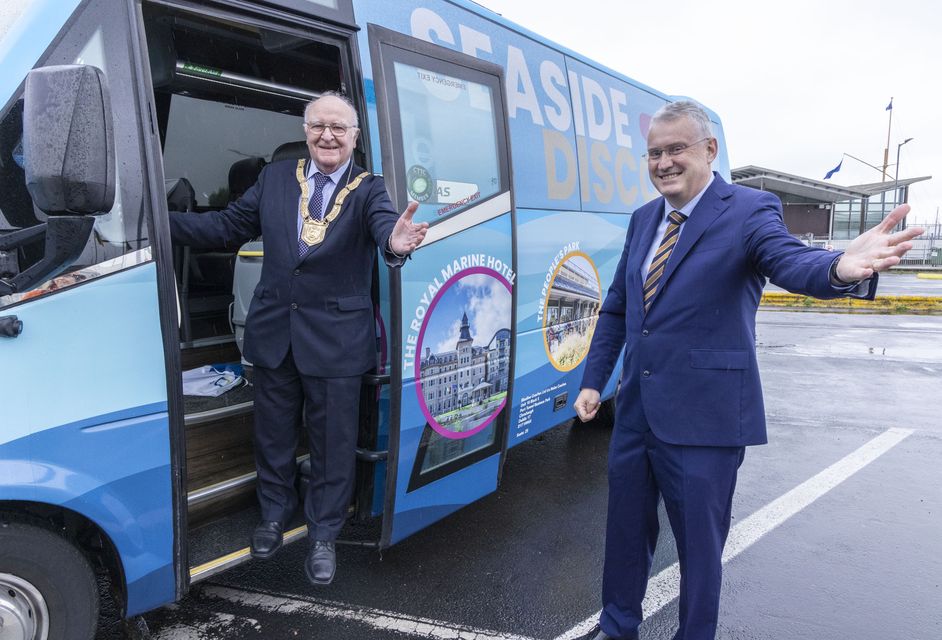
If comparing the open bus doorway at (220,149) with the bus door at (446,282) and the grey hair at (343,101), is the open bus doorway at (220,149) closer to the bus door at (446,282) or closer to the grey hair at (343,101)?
the grey hair at (343,101)

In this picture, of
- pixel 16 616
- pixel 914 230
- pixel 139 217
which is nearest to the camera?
pixel 914 230

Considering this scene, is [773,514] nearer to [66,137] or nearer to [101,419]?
[101,419]

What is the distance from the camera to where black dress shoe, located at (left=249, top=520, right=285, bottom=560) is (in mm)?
2533

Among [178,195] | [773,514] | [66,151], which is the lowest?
[773,514]

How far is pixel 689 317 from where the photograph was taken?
219 centimetres

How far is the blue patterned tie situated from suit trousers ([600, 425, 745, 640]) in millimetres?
1491

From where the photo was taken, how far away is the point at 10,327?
1800mm

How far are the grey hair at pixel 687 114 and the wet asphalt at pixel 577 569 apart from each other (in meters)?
2.15

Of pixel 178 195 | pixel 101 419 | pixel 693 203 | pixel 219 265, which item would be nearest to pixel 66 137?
pixel 101 419

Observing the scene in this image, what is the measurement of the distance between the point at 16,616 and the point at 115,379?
2.50 ft

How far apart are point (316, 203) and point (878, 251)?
201cm

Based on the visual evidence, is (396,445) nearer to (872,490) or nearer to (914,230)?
(914,230)

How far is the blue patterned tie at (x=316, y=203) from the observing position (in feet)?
8.39

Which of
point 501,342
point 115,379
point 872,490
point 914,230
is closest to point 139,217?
point 115,379
